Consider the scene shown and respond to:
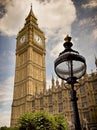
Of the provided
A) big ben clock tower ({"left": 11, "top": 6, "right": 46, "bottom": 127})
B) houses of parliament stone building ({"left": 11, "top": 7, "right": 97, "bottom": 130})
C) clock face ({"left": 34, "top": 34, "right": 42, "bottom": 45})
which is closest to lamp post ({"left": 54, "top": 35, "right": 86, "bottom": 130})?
houses of parliament stone building ({"left": 11, "top": 7, "right": 97, "bottom": 130})

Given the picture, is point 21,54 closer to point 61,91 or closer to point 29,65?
point 29,65

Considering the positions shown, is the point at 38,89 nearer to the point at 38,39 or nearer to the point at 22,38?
the point at 38,39

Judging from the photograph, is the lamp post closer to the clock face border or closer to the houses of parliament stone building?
the houses of parliament stone building

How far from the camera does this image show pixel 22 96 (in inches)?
2224

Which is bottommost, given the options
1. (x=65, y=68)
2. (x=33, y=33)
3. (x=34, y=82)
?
(x=65, y=68)

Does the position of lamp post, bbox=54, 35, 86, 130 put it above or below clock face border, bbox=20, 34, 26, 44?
below

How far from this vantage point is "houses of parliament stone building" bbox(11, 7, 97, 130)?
40.4m

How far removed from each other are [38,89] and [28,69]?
7550 millimetres

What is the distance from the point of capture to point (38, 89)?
59.5 m

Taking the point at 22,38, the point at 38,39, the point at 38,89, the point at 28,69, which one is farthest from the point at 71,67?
the point at 22,38

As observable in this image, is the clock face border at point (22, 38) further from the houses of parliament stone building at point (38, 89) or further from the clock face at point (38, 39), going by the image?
the clock face at point (38, 39)

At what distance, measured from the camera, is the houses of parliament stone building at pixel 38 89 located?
132 feet

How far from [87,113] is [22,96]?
2374 cm

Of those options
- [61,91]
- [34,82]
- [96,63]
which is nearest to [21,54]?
[34,82]
